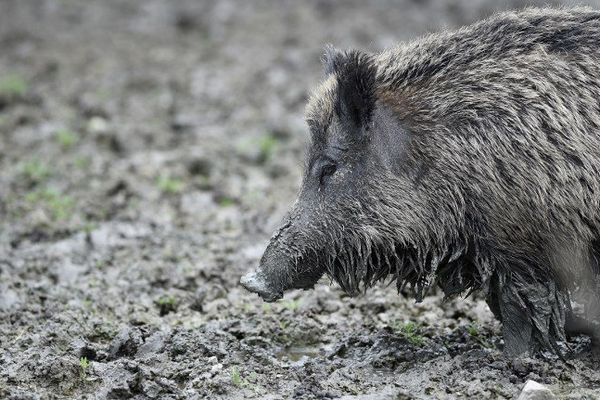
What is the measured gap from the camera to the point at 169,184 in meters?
9.98

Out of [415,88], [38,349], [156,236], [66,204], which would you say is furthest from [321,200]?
[66,204]

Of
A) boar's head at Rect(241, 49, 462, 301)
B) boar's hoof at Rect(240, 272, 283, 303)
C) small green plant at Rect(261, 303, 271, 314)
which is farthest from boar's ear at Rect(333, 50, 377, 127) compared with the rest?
small green plant at Rect(261, 303, 271, 314)

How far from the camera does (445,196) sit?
609 cm

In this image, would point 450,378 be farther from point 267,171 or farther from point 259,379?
point 267,171

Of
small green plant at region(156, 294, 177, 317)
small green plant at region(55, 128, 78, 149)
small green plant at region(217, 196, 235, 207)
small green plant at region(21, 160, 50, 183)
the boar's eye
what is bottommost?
small green plant at region(156, 294, 177, 317)

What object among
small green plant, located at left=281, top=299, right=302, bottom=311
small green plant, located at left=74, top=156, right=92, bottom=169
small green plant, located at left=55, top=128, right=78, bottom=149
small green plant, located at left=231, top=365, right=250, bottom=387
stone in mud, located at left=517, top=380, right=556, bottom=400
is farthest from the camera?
small green plant, located at left=55, top=128, right=78, bottom=149

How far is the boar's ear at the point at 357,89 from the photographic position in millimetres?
6344

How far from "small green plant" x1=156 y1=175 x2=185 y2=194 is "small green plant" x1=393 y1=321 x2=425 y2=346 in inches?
143

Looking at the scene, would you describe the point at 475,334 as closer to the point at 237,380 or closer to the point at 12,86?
the point at 237,380

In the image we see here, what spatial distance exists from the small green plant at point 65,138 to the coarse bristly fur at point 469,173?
503 cm

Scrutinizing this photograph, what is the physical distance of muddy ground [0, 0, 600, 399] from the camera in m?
5.93

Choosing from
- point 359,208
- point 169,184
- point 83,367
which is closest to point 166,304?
point 83,367

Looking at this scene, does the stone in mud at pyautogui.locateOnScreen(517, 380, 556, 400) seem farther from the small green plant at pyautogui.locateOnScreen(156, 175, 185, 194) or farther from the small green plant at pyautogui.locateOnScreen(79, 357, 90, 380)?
the small green plant at pyautogui.locateOnScreen(156, 175, 185, 194)

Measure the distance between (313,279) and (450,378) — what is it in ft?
3.60
